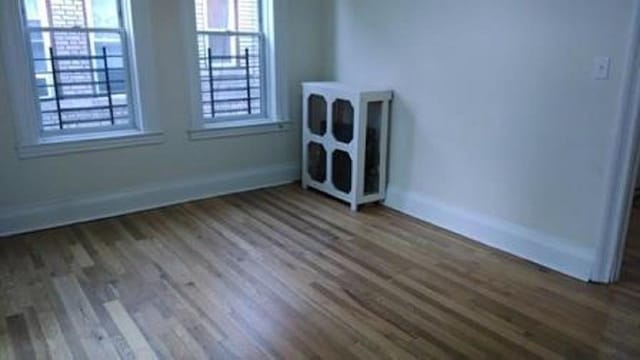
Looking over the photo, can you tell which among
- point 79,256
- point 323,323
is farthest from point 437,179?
point 79,256

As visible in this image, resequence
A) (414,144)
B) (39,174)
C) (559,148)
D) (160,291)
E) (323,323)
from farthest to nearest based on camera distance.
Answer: (414,144), (39,174), (559,148), (160,291), (323,323)

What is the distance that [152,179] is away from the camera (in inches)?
158

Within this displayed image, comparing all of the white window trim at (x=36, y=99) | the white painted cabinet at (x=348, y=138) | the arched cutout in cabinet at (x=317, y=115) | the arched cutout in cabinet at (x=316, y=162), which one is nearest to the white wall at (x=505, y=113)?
the white painted cabinet at (x=348, y=138)

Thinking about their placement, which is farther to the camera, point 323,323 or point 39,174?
point 39,174

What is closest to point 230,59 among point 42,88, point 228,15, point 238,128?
point 228,15

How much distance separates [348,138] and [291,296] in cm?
166

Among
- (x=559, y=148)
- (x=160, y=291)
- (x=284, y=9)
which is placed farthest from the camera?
(x=284, y=9)

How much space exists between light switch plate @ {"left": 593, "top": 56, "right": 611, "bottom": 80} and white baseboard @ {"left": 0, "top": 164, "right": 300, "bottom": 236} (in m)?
2.70

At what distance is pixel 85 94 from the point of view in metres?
3.67

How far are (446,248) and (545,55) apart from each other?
4.29 feet

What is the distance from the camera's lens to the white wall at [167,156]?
11.4 feet

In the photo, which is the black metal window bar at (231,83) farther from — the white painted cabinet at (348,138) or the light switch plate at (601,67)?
the light switch plate at (601,67)

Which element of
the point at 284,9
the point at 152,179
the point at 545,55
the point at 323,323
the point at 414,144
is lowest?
the point at 323,323

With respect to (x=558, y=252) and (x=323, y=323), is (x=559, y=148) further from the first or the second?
(x=323, y=323)
